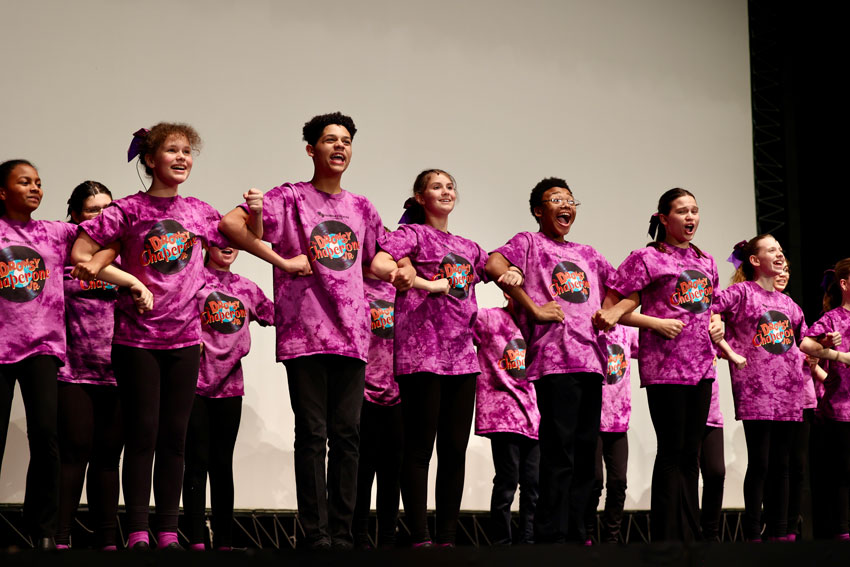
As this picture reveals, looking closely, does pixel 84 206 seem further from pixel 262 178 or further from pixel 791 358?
pixel 791 358

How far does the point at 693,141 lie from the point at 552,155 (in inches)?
44.2

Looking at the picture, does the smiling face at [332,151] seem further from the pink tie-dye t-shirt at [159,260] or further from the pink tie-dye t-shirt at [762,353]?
the pink tie-dye t-shirt at [762,353]

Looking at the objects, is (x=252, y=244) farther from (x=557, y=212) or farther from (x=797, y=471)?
(x=797, y=471)

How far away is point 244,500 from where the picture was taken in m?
4.93

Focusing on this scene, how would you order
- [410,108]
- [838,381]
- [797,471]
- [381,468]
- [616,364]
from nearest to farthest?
1. [381,468]
2. [797,471]
3. [838,381]
4. [616,364]
5. [410,108]

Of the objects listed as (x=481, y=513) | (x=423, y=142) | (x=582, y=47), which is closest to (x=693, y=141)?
(x=582, y=47)

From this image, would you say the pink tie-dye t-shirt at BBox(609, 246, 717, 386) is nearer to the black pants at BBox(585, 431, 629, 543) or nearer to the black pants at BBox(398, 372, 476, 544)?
the black pants at BBox(398, 372, 476, 544)

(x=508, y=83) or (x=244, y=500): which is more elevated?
(x=508, y=83)

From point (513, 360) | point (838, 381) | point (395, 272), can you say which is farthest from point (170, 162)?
point (838, 381)

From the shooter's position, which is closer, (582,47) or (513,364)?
(513,364)

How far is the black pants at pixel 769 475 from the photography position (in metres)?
3.99

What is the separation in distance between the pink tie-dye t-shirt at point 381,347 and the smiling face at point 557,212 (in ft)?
2.64

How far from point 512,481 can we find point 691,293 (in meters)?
1.26

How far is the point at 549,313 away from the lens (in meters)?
3.23
